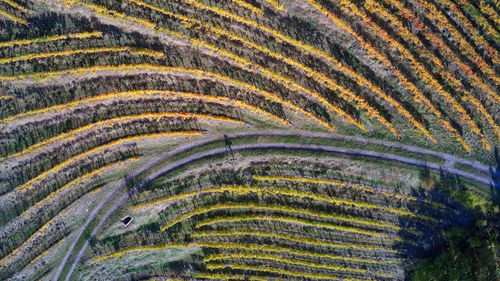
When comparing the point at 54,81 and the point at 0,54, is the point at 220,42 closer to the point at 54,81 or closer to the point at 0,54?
the point at 54,81

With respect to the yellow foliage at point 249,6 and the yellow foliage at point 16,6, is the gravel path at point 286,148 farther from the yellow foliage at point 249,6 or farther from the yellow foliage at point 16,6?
the yellow foliage at point 16,6

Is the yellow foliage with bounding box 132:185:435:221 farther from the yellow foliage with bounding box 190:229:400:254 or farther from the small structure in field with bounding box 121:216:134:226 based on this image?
the yellow foliage with bounding box 190:229:400:254

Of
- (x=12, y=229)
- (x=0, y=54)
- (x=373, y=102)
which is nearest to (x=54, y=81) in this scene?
(x=0, y=54)

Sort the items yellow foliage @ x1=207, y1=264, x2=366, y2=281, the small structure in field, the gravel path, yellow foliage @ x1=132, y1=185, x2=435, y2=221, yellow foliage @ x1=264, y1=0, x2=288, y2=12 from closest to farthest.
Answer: yellow foliage @ x1=264, y1=0, x2=288, y2=12 < the gravel path < yellow foliage @ x1=132, y1=185, x2=435, y2=221 < the small structure in field < yellow foliage @ x1=207, y1=264, x2=366, y2=281

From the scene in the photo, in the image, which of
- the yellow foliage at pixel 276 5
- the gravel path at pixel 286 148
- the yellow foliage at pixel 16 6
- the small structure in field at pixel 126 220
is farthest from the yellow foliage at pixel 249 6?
the small structure in field at pixel 126 220

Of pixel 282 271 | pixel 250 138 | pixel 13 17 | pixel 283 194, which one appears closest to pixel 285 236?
pixel 282 271

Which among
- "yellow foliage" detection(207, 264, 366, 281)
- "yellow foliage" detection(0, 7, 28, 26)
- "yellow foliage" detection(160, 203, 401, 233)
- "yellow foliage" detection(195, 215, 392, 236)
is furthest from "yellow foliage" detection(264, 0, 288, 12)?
"yellow foliage" detection(207, 264, 366, 281)

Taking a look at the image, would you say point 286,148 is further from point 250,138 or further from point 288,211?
point 288,211

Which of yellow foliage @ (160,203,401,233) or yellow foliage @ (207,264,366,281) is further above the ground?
yellow foliage @ (160,203,401,233)
